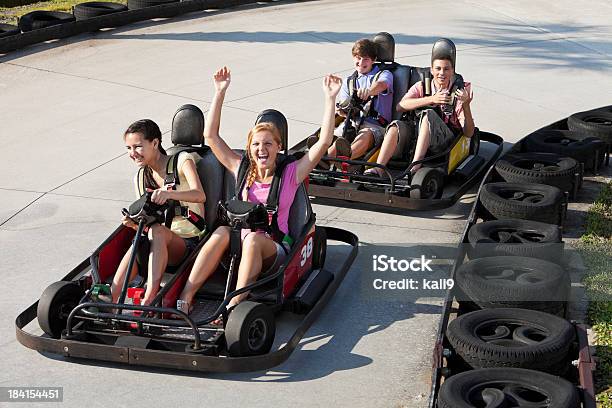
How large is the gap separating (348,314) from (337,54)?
6280 millimetres

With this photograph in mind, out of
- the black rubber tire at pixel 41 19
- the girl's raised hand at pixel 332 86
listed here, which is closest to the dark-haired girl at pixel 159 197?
the girl's raised hand at pixel 332 86

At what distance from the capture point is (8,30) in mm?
12227

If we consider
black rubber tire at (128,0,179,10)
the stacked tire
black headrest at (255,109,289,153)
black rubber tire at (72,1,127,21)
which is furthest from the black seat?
black rubber tire at (128,0,179,10)

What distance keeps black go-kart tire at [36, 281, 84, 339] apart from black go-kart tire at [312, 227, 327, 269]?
1.35m

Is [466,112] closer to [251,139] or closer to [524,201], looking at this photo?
[524,201]

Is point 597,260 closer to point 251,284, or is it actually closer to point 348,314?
point 348,314

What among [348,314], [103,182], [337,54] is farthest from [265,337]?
[337,54]

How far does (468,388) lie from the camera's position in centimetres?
487

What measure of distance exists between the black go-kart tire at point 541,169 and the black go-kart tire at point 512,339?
83.2 inches

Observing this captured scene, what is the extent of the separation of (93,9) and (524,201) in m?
7.32

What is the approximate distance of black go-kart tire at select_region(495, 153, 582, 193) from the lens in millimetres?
7445

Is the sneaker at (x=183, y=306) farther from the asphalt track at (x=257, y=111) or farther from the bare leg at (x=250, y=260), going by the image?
the asphalt track at (x=257, y=111)

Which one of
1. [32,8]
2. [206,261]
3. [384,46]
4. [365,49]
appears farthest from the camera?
[32,8]

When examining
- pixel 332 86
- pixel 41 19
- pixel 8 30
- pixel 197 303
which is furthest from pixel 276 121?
pixel 41 19
